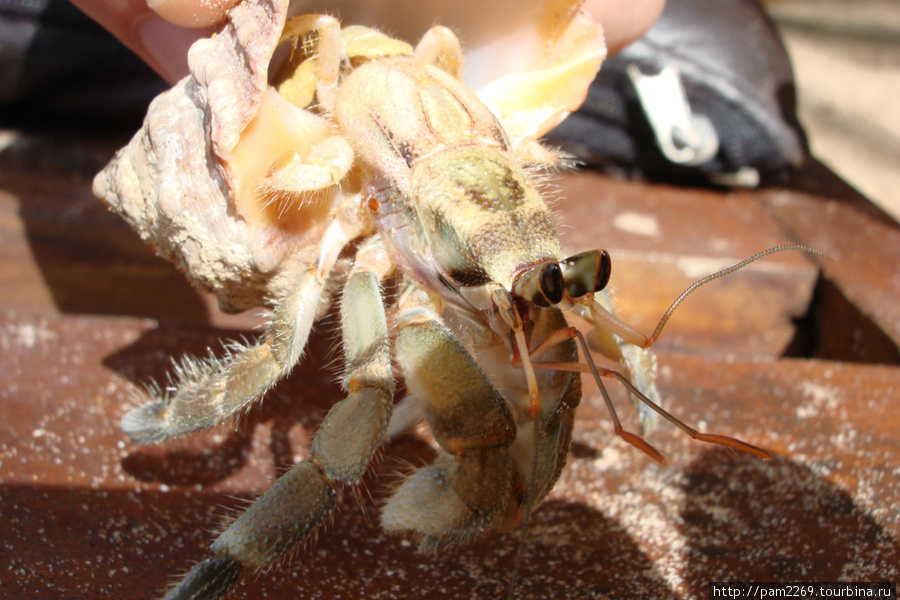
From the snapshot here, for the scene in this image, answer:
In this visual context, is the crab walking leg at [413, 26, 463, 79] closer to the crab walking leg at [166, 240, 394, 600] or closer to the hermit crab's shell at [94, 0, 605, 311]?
the hermit crab's shell at [94, 0, 605, 311]

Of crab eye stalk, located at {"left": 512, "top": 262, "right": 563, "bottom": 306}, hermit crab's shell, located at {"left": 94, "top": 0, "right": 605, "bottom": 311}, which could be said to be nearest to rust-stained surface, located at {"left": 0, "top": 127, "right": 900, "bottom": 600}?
hermit crab's shell, located at {"left": 94, "top": 0, "right": 605, "bottom": 311}

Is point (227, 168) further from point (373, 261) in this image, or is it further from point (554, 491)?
point (554, 491)

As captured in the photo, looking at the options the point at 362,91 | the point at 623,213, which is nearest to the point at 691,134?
the point at 623,213

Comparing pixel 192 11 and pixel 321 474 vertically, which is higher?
pixel 192 11

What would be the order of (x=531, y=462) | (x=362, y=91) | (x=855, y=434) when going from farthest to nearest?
(x=855, y=434)
(x=362, y=91)
(x=531, y=462)

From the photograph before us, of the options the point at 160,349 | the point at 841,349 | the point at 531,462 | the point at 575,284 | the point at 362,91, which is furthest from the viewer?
the point at 841,349

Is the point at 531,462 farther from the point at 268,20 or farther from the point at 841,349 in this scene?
the point at 841,349

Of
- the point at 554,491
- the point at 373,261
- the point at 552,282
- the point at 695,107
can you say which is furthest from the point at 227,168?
the point at 695,107
